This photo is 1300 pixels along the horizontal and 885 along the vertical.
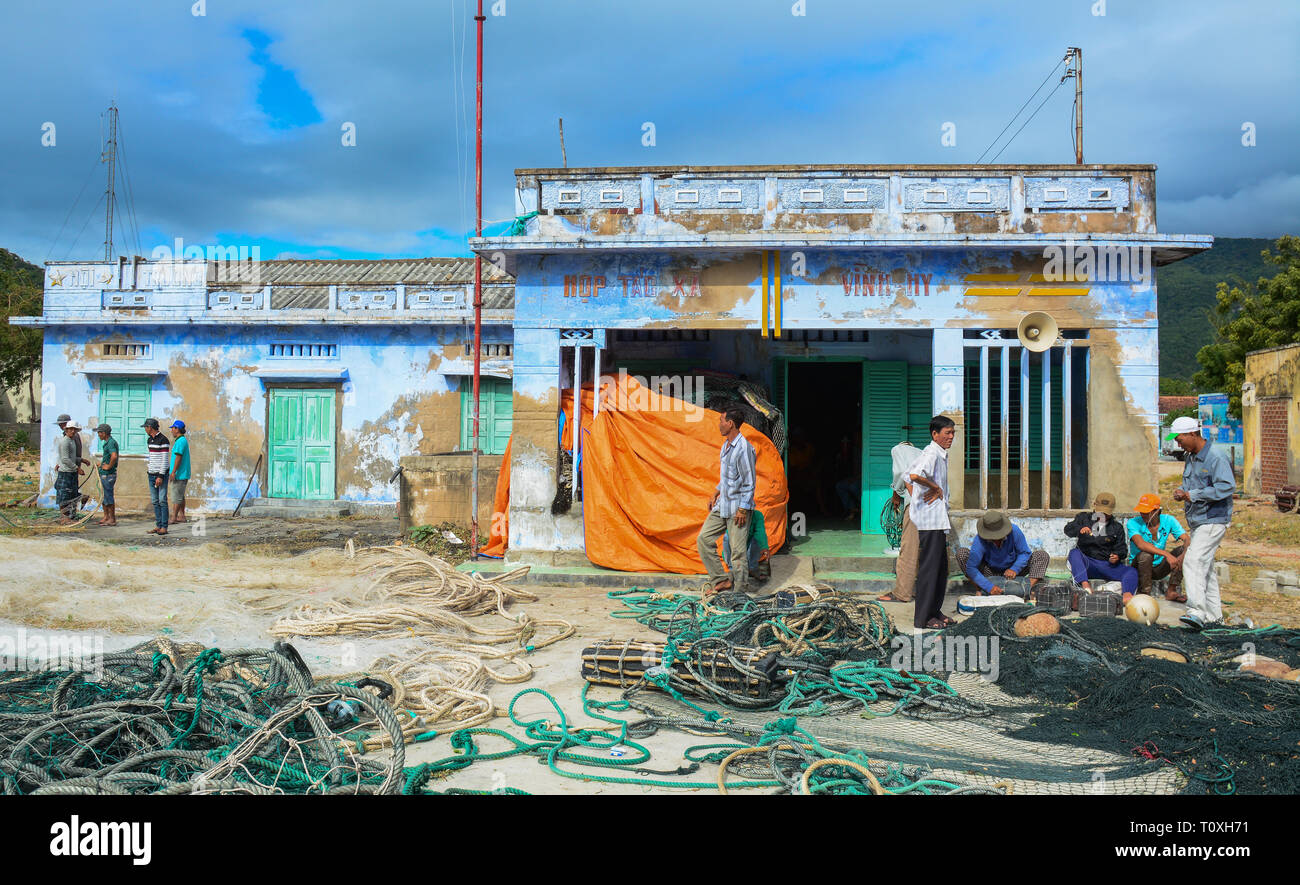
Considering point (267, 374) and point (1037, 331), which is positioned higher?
point (267, 374)

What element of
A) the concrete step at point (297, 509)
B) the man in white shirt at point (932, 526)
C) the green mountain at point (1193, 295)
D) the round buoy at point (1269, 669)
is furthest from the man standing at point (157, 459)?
the green mountain at point (1193, 295)

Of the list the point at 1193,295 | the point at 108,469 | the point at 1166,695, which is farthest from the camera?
the point at 1193,295

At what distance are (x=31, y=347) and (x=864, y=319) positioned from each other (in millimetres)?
23875

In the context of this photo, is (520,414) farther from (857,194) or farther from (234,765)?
(234,765)

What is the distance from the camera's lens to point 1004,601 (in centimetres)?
752

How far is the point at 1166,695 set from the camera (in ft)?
15.6

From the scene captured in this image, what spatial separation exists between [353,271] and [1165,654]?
18.3 m

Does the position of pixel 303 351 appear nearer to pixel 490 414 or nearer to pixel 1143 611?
pixel 490 414

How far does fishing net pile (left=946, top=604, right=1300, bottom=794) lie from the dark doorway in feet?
20.5

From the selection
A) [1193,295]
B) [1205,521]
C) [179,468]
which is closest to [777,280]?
[1205,521]

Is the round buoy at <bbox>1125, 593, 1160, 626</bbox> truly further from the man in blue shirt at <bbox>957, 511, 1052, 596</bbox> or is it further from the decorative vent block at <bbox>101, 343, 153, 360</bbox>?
the decorative vent block at <bbox>101, 343, 153, 360</bbox>

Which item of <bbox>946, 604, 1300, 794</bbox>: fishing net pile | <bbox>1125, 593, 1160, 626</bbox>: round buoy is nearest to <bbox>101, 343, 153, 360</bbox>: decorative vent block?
<bbox>946, 604, 1300, 794</bbox>: fishing net pile

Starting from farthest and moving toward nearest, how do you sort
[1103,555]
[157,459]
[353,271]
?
[353,271], [157,459], [1103,555]
